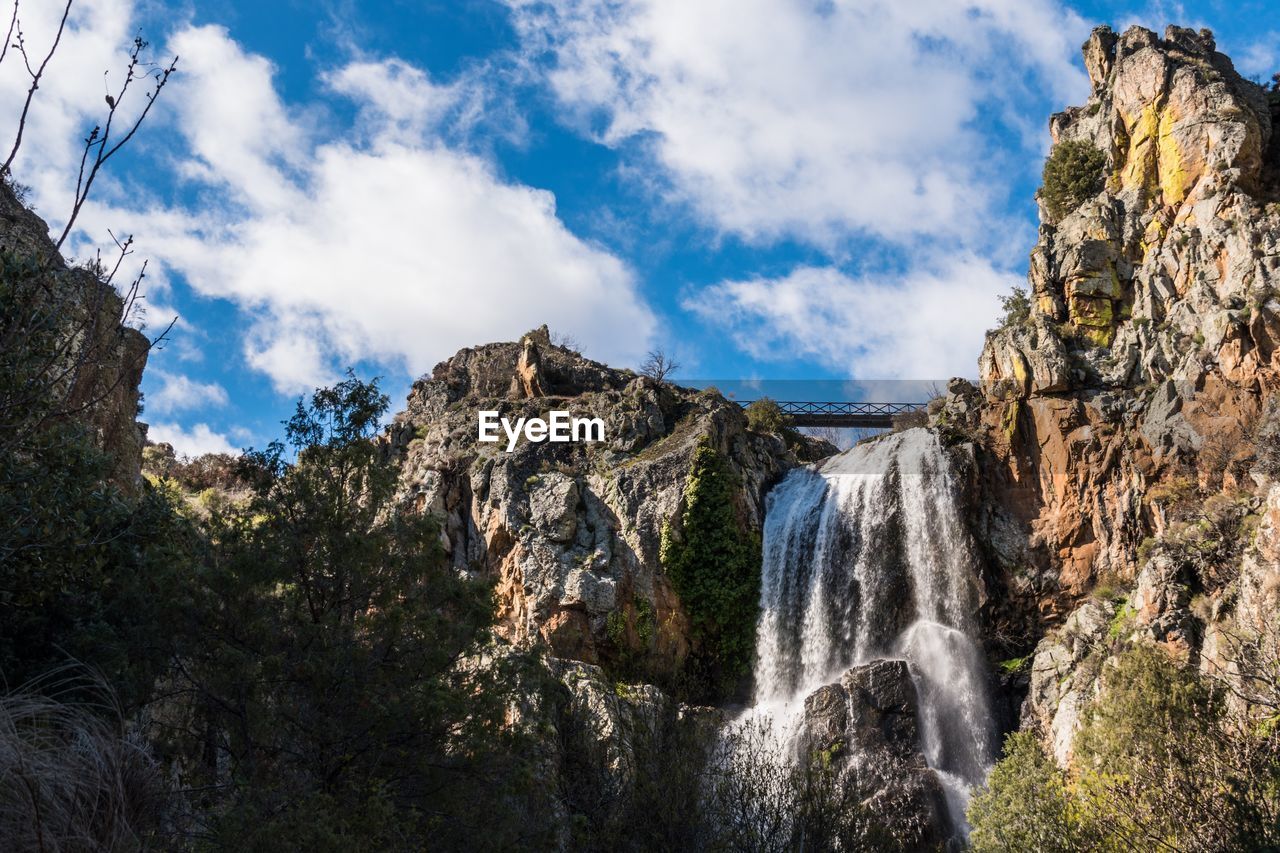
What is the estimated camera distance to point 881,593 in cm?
2909

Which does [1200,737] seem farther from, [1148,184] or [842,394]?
[842,394]

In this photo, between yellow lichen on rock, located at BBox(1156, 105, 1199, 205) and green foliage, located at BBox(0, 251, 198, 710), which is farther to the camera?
yellow lichen on rock, located at BBox(1156, 105, 1199, 205)

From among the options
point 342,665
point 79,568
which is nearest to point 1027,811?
point 342,665

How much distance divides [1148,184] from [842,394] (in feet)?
141

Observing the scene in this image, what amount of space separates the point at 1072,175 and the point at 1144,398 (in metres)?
11.3

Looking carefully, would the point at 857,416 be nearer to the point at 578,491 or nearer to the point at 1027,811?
the point at 578,491

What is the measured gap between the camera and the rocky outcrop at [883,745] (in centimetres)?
2234

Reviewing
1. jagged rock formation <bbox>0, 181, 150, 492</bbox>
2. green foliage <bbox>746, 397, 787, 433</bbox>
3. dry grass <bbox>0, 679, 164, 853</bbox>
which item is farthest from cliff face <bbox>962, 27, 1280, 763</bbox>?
jagged rock formation <bbox>0, 181, 150, 492</bbox>

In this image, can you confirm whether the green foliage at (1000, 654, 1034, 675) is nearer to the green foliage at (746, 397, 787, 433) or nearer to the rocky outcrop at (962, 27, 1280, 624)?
the rocky outcrop at (962, 27, 1280, 624)

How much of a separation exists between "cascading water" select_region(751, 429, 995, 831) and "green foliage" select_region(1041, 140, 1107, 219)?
11685 millimetres

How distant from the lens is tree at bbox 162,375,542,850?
1214 centimetres

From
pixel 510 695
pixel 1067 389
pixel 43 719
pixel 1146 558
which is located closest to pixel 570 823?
pixel 510 695

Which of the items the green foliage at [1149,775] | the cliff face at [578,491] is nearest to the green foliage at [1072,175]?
the cliff face at [578,491]

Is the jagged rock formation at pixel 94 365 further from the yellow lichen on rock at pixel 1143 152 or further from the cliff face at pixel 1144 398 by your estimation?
the yellow lichen on rock at pixel 1143 152
